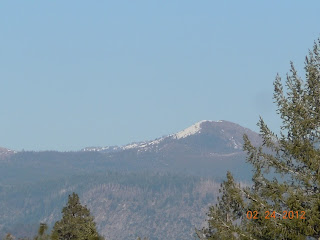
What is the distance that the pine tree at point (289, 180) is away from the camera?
3195 centimetres

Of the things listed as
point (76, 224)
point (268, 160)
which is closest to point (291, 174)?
point (268, 160)

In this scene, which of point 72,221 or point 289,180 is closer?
point 289,180

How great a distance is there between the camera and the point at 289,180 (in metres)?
34.3

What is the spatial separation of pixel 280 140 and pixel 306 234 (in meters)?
5.29

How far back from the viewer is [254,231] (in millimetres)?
33750

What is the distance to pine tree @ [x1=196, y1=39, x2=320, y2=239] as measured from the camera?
3195cm

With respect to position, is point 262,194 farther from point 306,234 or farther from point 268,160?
point 306,234
